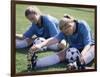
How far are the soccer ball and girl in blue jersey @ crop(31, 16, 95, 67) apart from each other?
34mm

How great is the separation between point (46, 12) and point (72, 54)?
52cm

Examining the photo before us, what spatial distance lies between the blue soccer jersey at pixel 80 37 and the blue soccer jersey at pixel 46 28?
116mm

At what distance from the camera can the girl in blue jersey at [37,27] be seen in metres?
2.09

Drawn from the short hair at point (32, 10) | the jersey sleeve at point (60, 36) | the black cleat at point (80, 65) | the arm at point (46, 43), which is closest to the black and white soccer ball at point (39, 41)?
the arm at point (46, 43)

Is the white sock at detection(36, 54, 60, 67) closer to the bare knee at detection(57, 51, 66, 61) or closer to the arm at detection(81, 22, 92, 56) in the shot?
the bare knee at detection(57, 51, 66, 61)

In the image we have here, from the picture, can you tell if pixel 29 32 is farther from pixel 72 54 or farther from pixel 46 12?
pixel 72 54

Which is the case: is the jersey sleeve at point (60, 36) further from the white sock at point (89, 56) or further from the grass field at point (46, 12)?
the white sock at point (89, 56)

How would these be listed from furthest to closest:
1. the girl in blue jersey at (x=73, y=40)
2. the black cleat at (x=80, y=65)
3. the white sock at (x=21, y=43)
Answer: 1. the black cleat at (x=80, y=65)
2. the girl in blue jersey at (x=73, y=40)
3. the white sock at (x=21, y=43)

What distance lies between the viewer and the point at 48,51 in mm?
2166

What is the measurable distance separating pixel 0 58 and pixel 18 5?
1.76 feet

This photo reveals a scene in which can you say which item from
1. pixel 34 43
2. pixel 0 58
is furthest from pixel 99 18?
pixel 0 58

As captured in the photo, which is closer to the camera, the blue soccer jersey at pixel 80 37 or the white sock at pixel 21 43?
the white sock at pixel 21 43

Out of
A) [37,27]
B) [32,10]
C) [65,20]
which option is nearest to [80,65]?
[65,20]

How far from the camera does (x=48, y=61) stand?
217cm
